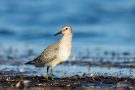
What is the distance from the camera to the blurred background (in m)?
18.0

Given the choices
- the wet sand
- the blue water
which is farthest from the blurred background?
the wet sand

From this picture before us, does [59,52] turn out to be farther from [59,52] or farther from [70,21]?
[70,21]

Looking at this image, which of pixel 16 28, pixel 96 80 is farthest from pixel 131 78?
pixel 16 28

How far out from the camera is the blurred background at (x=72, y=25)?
59.2 feet

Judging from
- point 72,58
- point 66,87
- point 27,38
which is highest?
point 27,38

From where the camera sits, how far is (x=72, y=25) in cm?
2628

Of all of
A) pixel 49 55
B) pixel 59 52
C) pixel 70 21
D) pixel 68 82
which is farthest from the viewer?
pixel 70 21

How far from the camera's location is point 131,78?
11680 mm

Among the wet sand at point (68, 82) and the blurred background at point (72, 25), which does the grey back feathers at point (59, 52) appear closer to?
the wet sand at point (68, 82)

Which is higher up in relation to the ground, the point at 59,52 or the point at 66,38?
the point at 66,38

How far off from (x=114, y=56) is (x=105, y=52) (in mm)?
867

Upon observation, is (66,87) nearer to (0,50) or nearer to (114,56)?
(114,56)

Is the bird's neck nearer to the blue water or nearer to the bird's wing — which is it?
the bird's wing

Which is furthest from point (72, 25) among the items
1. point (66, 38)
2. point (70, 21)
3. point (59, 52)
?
point (59, 52)
